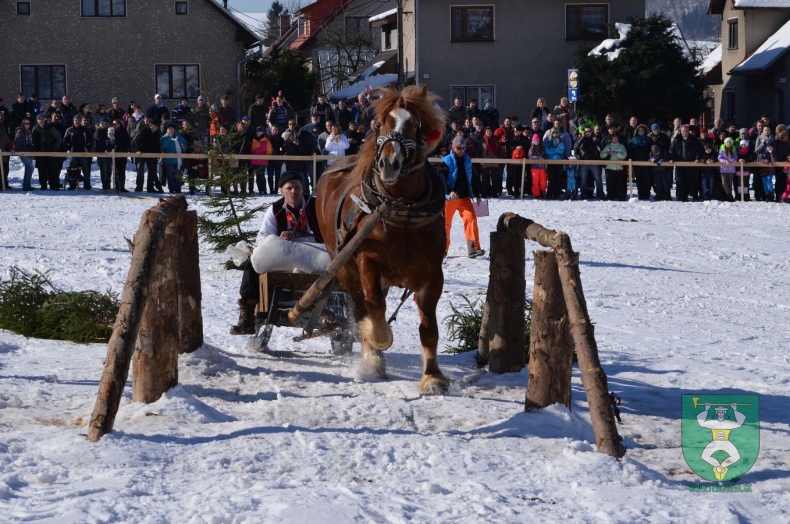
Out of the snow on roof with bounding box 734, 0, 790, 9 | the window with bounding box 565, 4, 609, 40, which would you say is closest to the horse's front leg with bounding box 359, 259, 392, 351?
the window with bounding box 565, 4, 609, 40

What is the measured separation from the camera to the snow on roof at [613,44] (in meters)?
35.0

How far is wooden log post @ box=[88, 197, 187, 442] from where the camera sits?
574cm

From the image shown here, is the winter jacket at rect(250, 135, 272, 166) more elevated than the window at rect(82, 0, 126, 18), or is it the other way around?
the window at rect(82, 0, 126, 18)

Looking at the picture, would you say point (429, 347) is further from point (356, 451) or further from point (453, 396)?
point (356, 451)

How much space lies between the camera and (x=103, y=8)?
39281 mm

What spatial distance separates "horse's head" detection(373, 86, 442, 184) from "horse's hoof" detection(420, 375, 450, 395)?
1319mm

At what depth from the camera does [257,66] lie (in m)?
42.7

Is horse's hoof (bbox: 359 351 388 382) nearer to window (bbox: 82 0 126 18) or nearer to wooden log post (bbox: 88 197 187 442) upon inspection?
wooden log post (bbox: 88 197 187 442)

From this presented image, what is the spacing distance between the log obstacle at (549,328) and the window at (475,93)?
1248 inches

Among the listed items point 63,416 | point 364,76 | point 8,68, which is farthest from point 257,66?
point 63,416

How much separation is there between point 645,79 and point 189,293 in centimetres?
2819

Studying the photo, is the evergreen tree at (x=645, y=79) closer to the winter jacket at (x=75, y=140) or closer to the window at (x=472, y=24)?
the window at (x=472, y=24)

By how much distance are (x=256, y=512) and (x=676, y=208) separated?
62.6ft

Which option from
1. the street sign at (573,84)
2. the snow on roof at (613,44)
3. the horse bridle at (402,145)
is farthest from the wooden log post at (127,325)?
the snow on roof at (613,44)
